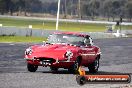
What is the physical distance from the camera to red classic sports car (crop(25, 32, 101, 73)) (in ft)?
54.0

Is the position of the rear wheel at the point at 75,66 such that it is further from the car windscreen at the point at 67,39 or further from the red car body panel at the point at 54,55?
the car windscreen at the point at 67,39

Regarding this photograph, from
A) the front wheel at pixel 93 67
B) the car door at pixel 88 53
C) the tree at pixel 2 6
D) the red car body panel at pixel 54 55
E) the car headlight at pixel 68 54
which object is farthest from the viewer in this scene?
the tree at pixel 2 6

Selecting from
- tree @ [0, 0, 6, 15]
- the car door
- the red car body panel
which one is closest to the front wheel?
the car door

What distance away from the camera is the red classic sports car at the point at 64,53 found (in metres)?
16.5

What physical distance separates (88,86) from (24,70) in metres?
4.80

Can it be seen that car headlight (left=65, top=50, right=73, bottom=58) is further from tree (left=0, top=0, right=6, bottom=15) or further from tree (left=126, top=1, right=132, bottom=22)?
tree (left=126, top=1, right=132, bottom=22)

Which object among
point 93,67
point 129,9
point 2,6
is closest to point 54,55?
point 93,67

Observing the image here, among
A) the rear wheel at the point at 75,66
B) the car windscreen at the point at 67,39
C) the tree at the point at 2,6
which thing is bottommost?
the tree at the point at 2,6

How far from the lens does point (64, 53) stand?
54.4 ft

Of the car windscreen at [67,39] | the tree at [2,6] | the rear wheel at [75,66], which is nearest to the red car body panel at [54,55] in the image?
the rear wheel at [75,66]

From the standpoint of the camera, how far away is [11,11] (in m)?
160

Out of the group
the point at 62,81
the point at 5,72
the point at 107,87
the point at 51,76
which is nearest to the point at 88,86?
the point at 107,87

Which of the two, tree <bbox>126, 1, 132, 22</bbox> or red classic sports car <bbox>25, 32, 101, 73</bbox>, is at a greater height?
red classic sports car <bbox>25, 32, 101, 73</bbox>

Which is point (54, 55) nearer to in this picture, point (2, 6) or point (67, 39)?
point (67, 39)
